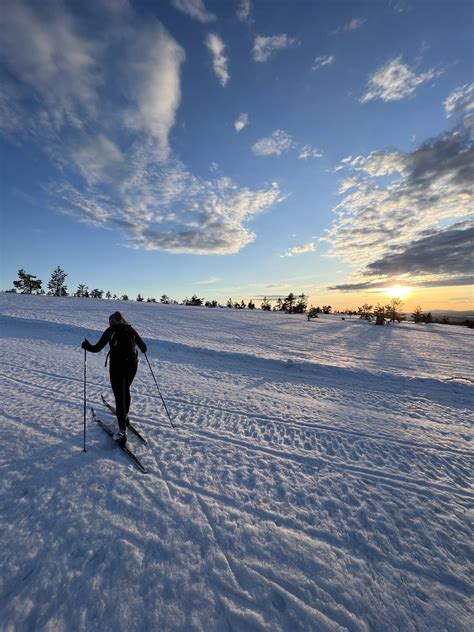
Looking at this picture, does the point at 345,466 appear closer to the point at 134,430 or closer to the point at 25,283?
the point at 134,430

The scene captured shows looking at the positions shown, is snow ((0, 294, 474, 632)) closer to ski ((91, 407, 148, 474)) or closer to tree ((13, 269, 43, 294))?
ski ((91, 407, 148, 474))

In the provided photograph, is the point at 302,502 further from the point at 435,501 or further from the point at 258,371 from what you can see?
the point at 258,371

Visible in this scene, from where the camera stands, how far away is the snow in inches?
92.5

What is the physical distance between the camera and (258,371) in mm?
9828

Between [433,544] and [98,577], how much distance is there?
142 inches

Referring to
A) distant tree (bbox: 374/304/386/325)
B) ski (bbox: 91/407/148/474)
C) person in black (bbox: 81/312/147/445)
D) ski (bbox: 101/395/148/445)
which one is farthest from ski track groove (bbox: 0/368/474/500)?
distant tree (bbox: 374/304/386/325)

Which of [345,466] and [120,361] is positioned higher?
[120,361]

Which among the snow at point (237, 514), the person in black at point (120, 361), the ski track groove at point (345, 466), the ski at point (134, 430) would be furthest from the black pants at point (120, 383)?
the ski track groove at point (345, 466)

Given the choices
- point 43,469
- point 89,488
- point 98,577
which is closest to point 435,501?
point 98,577

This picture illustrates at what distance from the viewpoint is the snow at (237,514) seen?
92.5 inches

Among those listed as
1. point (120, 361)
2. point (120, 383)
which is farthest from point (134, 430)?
point (120, 361)

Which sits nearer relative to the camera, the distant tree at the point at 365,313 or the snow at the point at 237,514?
the snow at the point at 237,514

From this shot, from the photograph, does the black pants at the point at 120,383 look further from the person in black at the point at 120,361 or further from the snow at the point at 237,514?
the snow at the point at 237,514

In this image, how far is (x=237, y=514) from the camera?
333 cm
